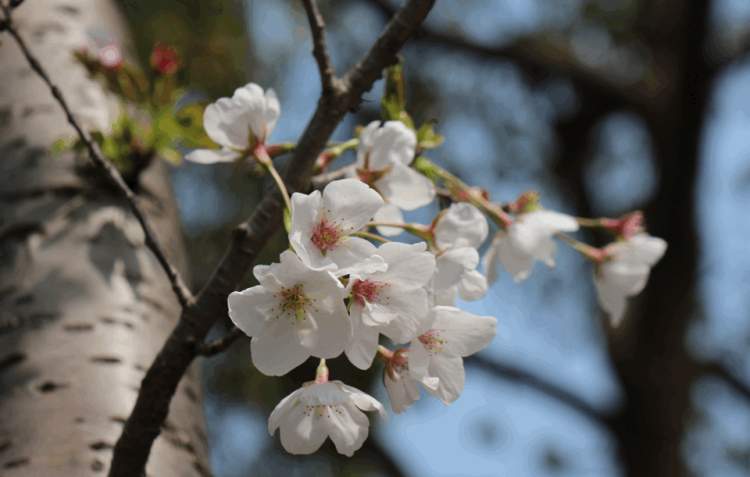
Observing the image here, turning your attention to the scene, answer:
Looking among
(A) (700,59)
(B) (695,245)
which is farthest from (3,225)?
(B) (695,245)

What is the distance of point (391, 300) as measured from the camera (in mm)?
542

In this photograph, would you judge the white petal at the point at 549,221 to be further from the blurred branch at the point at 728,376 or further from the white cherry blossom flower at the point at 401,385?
the blurred branch at the point at 728,376

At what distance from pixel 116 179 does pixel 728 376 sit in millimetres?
3196

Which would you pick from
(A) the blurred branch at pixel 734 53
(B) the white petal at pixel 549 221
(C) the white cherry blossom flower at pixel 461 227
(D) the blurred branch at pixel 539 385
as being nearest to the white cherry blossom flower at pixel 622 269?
(B) the white petal at pixel 549 221

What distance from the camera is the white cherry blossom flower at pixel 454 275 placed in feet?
2.01

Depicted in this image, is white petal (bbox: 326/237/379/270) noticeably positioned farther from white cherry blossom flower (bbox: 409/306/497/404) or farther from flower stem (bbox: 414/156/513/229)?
flower stem (bbox: 414/156/513/229)

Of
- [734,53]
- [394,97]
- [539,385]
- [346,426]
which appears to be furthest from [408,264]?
[539,385]

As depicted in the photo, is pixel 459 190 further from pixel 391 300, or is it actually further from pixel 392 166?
pixel 391 300

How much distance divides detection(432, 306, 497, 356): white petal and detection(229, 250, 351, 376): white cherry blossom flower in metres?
0.09

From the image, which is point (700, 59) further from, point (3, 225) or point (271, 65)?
point (3, 225)

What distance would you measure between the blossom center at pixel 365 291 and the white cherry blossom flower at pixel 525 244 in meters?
0.27

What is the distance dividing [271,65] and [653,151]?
1376mm

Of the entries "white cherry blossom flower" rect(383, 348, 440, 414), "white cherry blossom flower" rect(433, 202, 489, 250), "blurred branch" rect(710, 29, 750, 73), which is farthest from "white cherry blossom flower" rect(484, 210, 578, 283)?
"blurred branch" rect(710, 29, 750, 73)

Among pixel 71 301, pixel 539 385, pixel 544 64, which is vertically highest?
pixel 71 301
